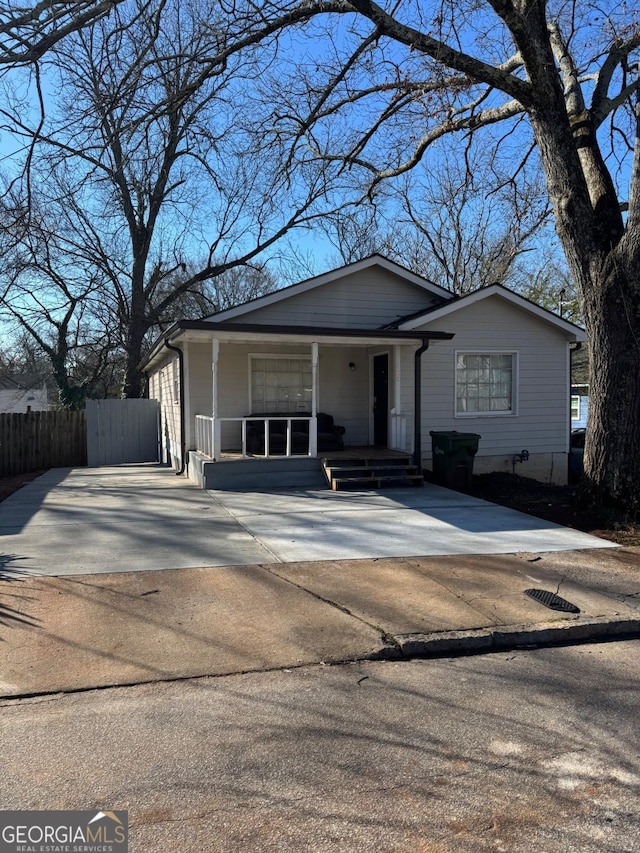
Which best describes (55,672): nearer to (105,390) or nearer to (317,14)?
(317,14)

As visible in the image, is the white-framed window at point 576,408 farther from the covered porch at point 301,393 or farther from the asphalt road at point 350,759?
the asphalt road at point 350,759

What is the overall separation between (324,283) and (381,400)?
295cm

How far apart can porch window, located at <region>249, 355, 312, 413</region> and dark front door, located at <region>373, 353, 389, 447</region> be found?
5.12 ft

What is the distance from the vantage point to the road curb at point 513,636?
14.7ft

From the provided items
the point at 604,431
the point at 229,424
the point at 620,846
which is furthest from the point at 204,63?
the point at 620,846

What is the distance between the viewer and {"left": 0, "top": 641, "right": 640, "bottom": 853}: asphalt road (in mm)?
2539

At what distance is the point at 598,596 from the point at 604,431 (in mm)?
4001

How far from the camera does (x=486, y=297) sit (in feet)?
43.9

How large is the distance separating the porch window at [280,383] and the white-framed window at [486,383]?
3.45m

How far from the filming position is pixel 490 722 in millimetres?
3447

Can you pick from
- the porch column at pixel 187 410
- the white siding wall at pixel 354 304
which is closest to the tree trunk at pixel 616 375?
the white siding wall at pixel 354 304

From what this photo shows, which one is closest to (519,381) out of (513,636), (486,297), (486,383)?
(486,383)

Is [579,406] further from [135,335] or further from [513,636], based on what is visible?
[513,636]

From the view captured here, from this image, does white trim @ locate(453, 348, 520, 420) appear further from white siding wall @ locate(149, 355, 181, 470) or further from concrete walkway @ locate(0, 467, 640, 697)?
white siding wall @ locate(149, 355, 181, 470)
